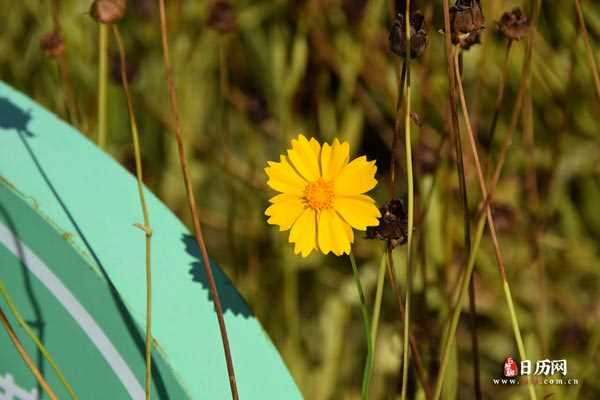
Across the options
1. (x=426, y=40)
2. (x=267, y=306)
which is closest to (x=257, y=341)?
(x=426, y=40)

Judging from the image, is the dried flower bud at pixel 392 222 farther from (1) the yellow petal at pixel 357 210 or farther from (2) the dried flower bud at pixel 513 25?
(2) the dried flower bud at pixel 513 25

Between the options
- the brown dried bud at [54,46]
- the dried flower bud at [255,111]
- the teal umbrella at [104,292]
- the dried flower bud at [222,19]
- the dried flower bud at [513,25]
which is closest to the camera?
the teal umbrella at [104,292]

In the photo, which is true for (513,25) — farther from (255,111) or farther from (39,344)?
(255,111)

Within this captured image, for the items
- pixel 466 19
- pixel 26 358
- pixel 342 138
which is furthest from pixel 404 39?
pixel 342 138

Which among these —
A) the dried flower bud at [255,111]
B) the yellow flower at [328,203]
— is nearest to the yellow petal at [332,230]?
the yellow flower at [328,203]

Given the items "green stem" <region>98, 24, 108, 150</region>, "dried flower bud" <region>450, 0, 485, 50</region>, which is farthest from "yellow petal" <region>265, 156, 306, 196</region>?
"green stem" <region>98, 24, 108, 150</region>

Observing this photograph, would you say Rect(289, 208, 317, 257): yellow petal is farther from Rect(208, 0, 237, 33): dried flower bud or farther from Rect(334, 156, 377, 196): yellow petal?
Rect(208, 0, 237, 33): dried flower bud
